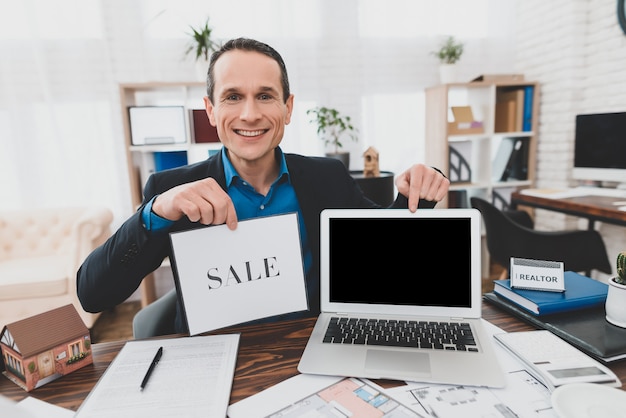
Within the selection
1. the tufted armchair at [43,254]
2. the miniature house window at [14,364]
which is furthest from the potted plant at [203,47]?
the miniature house window at [14,364]

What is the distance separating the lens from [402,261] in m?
0.97

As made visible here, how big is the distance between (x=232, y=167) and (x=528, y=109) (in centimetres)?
297

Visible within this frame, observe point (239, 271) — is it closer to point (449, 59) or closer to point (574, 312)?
point (574, 312)

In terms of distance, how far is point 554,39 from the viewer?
326cm

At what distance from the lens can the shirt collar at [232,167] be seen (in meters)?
1.35

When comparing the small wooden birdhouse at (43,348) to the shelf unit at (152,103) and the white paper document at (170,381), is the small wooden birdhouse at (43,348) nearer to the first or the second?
the white paper document at (170,381)

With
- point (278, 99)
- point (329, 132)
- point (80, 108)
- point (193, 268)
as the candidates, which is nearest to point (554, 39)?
point (329, 132)

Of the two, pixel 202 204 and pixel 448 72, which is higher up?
pixel 448 72

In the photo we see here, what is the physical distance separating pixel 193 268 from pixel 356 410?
0.45 m

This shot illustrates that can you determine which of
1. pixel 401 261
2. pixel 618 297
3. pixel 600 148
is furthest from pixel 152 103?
pixel 600 148

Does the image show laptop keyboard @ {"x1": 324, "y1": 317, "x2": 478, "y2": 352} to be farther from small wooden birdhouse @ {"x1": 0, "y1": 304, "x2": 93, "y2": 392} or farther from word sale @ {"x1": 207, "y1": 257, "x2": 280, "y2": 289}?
small wooden birdhouse @ {"x1": 0, "y1": 304, "x2": 93, "y2": 392}

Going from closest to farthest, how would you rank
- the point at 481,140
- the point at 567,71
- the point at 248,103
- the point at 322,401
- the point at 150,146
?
the point at 322,401, the point at 248,103, the point at 150,146, the point at 567,71, the point at 481,140

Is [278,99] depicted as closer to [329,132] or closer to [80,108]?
[329,132]

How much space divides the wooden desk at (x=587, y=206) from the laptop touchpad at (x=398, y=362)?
2032 mm
